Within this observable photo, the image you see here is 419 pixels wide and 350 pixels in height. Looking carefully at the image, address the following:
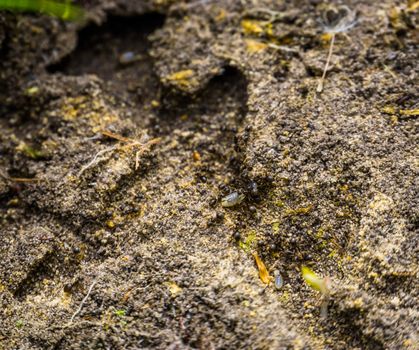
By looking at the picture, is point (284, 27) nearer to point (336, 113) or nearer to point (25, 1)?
point (336, 113)

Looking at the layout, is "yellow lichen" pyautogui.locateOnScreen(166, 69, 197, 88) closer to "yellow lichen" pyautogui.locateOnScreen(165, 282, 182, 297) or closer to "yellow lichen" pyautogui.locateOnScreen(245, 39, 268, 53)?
"yellow lichen" pyautogui.locateOnScreen(245, 39, 268, 53)

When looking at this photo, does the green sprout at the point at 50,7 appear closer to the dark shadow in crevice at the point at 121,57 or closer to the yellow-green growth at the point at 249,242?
the dark shadow in crevice at the point at 121,57

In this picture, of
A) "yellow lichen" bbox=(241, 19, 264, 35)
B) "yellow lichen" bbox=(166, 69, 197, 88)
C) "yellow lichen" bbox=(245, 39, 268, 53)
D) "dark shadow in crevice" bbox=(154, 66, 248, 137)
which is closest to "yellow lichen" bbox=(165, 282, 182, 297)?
"dark shadow in crevice" bbox=(154, 66, 248, 137)

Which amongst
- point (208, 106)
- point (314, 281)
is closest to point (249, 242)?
point (314, 281)

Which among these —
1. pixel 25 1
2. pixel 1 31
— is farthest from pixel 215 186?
pixel 1 31

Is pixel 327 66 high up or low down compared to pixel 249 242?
up

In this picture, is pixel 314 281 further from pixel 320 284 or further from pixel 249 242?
pixel 249 242

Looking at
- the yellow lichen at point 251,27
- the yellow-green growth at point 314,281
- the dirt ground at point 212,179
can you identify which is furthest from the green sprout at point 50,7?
the yellow-green growth at point 314,281
